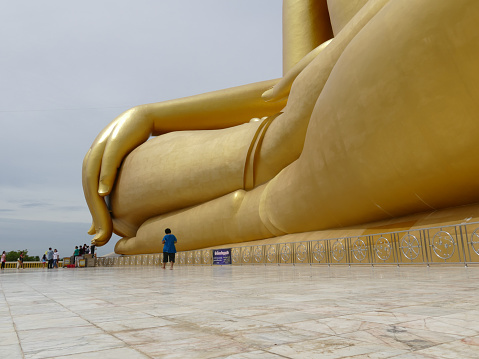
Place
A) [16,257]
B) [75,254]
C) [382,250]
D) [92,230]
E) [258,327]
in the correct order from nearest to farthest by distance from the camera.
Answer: [258,327]
[382,250]
[92,230]
[75,254]
[16,257]

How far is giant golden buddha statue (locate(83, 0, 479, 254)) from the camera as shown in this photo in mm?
6148

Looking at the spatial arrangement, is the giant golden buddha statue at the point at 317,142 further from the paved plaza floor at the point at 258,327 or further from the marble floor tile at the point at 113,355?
the marble floor tile at the point at 113,355

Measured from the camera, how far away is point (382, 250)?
23.0 feet

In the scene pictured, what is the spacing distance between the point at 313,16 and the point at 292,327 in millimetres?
13174

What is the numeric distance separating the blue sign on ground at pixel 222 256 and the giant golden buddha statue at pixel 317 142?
1.92 feet

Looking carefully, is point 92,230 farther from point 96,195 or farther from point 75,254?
point 75,254

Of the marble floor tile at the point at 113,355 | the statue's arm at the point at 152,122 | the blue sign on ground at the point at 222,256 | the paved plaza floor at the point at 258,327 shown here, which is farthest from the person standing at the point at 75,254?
the marble floor tile at the point at 113,355

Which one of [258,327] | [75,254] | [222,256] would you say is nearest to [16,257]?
[75,254]

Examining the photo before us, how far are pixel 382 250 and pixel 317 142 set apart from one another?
2.70 meters

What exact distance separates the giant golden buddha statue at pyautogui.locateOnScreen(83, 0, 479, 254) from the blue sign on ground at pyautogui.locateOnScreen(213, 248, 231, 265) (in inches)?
23.1

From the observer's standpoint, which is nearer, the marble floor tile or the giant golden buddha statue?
the marble floor tile

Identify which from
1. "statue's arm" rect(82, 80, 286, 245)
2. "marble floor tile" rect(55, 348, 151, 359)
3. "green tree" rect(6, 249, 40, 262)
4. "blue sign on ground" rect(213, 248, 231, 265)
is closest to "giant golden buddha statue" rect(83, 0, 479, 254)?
"statue's arm" rect(82, 80, 286, 245)

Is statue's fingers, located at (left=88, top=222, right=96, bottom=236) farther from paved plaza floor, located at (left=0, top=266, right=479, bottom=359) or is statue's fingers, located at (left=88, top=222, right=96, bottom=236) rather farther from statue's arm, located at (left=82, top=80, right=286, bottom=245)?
paved plaza floor, located at (left=0, top=266, right=479, bottom=359)

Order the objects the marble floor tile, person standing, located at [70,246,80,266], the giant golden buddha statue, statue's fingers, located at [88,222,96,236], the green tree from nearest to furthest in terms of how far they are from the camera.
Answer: the marble floor tile < the giant golden buddha statue < statue's fingers, located at [88,222,96,236] < person standing, located at [70,246,80,266] < the green tree
